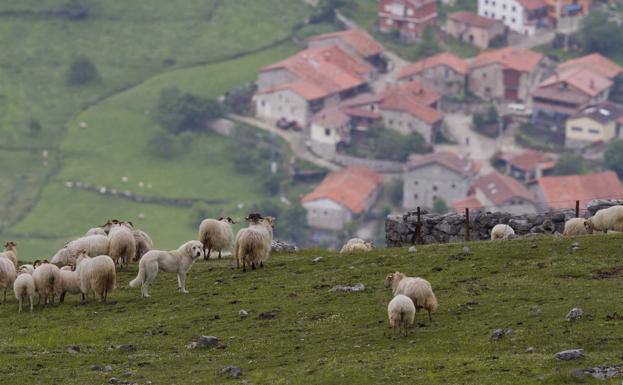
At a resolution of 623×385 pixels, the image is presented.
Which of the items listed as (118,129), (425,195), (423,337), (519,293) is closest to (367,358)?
(423,337)

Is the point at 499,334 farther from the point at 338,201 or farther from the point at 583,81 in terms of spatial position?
the point at 583,81

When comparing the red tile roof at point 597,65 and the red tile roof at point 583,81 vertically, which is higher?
the red tile roof at point 597,65

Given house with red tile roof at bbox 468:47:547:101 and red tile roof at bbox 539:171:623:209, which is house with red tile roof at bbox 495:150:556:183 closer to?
red tile roof at bbox 539:171:623:209

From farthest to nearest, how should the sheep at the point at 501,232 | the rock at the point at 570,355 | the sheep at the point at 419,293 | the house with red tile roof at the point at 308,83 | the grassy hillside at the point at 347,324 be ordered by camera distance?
the house with red tile roof at the point at 308,83 < the sheep at the point at 501,232 < the sheep at the point at 419,293 < the grassy hillside at the point at 347,324 < the rock at the point at 570,355

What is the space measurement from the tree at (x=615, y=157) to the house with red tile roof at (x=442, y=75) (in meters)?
22.6

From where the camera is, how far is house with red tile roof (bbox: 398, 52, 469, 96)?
184 metres

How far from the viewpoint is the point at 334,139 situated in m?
171

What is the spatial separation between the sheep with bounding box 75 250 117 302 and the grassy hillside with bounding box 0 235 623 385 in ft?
1.37

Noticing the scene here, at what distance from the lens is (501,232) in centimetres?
4175

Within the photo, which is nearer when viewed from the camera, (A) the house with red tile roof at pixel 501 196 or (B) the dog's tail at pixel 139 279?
(B) the dog's tail at pixel 139 279

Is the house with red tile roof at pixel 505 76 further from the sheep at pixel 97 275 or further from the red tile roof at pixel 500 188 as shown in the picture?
the sheep at pixel 97 275

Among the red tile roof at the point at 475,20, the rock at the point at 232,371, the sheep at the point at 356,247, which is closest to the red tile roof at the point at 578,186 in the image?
the red tile roof at the point at 475,20

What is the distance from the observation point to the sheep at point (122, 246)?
130 feet

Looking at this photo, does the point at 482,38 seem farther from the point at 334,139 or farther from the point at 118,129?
the point at 118,129
